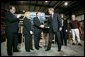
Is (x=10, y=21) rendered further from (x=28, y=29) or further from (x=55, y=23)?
(x=55, y=23)

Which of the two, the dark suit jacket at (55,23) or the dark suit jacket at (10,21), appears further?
the dark suit jacket at (55,23)

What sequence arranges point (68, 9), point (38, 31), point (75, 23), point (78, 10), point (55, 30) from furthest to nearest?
point (68, 9), point (78, 10), point (75, 23), point (38, 31), point (55, 30)

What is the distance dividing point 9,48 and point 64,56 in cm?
149

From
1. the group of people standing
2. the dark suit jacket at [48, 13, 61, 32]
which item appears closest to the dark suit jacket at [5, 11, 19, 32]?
the group of people standing

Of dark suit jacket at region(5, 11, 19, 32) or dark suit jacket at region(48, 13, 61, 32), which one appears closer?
dark suit jacket at region(5, 11, 19, 32)

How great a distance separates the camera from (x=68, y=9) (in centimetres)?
1313

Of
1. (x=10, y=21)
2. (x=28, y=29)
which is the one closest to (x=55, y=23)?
(x=28, y=29)

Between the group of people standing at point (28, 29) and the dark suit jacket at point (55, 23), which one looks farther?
the dark suit jacket at point (55, 23)

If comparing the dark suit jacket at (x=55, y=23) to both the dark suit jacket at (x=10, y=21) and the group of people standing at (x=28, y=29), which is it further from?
the dark suit jacket at (x=10, y=21)

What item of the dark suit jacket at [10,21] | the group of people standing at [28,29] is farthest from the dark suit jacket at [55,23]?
the dark suit jacket at [10,21]

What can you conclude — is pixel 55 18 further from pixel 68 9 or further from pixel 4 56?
pixel 68 9

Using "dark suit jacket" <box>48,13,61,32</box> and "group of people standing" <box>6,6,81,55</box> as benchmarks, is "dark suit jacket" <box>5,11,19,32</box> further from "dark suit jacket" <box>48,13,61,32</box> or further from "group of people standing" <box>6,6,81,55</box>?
"dark suit jacket" <box>48,13,61,32</box>

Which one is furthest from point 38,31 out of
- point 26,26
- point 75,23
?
point 75,23

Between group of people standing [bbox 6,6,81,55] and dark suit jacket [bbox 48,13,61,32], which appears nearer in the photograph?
group of people standing [bbox 6,6,81,55]
